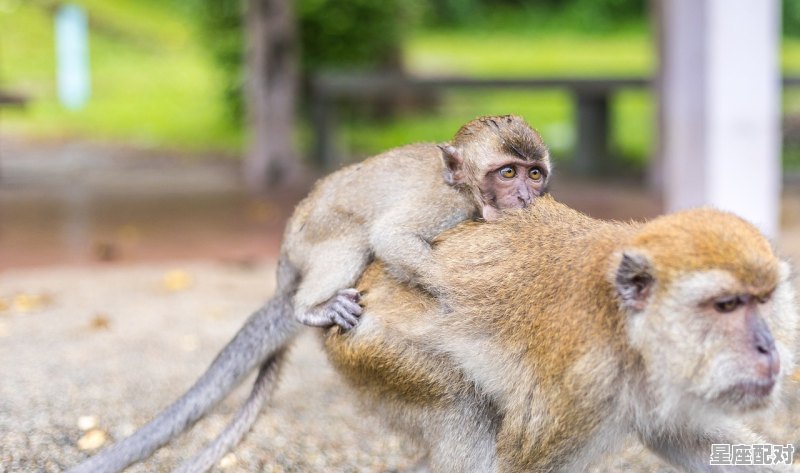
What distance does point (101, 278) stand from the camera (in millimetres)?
8117

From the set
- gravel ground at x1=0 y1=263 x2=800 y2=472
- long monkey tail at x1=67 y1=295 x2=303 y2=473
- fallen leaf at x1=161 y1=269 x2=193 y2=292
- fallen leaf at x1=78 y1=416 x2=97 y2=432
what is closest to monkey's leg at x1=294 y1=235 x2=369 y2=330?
long monkey tail at x1=67 y1=295 x2=303 y2=473

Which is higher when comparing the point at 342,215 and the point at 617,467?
the point at 342,215

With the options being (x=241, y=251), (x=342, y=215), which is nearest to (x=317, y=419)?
(x=342, y=215)

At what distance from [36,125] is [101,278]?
12609mm

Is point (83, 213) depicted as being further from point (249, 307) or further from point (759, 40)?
point (759, 40)

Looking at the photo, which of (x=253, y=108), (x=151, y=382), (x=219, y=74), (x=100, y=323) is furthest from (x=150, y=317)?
(x=219, y=74)

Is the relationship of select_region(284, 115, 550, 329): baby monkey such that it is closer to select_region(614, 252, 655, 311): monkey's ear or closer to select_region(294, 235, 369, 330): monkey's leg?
select_region(294, 235, 369, 330): monkey's leg

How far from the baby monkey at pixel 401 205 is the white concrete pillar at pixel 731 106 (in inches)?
141

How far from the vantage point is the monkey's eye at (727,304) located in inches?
112

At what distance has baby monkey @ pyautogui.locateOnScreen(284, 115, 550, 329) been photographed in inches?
148

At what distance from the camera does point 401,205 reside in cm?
398

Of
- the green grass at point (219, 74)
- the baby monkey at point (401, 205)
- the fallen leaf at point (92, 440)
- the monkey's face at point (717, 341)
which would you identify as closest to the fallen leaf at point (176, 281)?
the fallen leaf at point (92, 440)

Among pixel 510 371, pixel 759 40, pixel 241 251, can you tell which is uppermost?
pixel 759 40

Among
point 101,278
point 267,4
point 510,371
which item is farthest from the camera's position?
point 267,4
